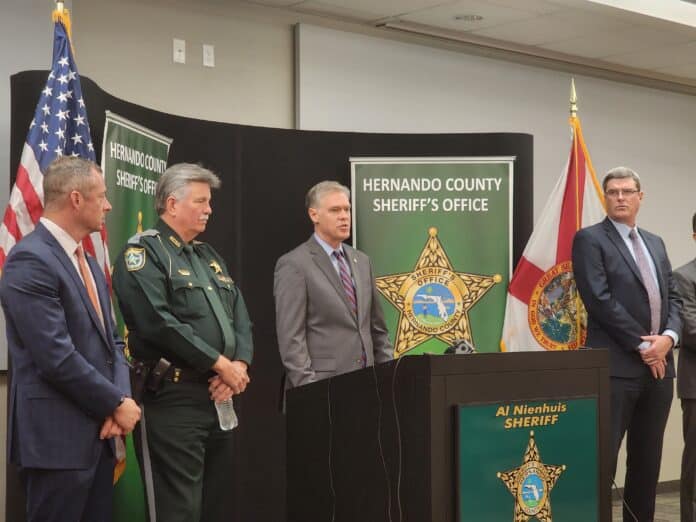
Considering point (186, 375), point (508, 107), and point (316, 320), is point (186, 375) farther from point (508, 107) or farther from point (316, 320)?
point (508, 107)

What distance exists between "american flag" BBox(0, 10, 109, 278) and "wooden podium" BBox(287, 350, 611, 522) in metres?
1.15

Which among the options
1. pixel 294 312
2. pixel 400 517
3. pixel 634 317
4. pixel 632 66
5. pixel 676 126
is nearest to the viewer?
pixel 400 517

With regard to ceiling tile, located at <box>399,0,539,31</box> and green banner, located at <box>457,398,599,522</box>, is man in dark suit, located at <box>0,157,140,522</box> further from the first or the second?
ceiling tile, located at <box>399,0,539,31</box>


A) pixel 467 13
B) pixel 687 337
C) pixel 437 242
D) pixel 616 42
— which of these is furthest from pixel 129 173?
pixel 616 42

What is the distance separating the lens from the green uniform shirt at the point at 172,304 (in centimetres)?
336

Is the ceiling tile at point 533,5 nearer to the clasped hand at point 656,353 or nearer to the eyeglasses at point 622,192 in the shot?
the eyeglasses at point 622,192

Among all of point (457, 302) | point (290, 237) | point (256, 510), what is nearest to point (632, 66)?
point (457, 302)

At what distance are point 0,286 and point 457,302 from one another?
9.69ft

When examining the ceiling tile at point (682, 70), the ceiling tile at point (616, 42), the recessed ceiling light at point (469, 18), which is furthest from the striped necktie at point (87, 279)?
the ceiling tile at point (682, 70)

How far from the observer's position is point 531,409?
9.84ft

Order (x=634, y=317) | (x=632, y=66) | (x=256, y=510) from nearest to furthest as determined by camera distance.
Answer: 1. (x=634, y=317)
2. (x=256, y=510)
3. (x=632, y=66)

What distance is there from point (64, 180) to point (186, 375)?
76cm

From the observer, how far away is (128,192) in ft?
14.2

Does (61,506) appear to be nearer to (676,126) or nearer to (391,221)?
(391,221)
